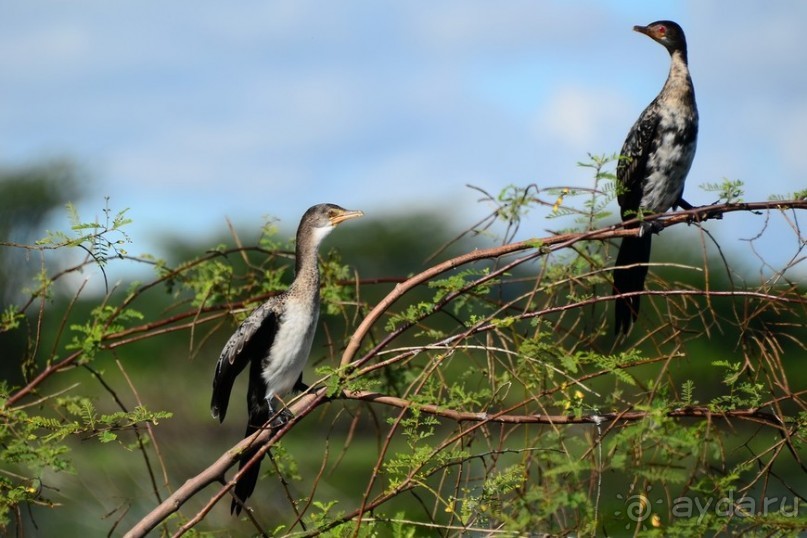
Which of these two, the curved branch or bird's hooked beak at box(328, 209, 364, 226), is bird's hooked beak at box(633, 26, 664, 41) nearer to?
bird's hooked beak at box(328, 209, 364, 226)

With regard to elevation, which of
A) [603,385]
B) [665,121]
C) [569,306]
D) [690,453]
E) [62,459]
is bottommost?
[603,385]

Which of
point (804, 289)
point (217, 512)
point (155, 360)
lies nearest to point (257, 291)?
point (804, 289)

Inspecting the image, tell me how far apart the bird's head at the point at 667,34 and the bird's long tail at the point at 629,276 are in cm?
111

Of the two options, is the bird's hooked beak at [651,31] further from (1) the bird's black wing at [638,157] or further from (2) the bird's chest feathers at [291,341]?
(2) the bird's chest feathers at [291,341]

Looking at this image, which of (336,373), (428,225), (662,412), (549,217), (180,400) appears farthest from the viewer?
(428,225)

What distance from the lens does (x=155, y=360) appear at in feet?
73.1

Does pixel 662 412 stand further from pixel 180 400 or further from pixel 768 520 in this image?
pixel 180 400

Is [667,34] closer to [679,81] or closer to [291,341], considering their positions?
[679,81]

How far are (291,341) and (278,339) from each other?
0.23ft

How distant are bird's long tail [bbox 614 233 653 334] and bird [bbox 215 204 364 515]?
3.91 feet

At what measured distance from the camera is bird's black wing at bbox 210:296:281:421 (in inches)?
167

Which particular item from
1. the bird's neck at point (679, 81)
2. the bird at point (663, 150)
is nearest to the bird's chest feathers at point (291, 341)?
the bird at point (663, 150)

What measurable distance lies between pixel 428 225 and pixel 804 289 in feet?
108

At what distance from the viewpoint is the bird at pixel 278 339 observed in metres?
4.30
